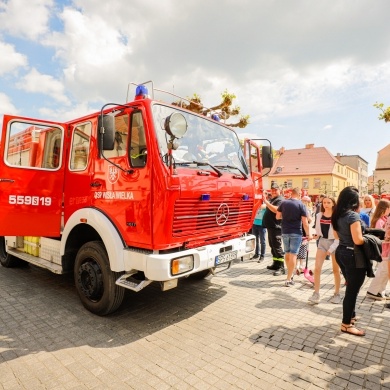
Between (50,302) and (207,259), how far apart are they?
2.63 meters

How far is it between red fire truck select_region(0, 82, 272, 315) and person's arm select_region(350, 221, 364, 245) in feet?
5.11

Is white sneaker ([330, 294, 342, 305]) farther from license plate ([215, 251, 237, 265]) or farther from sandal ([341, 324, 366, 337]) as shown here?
license plate ([215, 251, 237, 265])

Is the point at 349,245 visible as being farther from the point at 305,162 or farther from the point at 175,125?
the point at 305,162

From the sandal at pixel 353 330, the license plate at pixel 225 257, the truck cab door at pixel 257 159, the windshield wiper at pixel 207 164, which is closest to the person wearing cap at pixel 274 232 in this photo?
the truck cab door at pixel 257 159

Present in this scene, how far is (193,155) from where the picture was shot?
3795 mm

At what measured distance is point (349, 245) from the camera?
344 centimetres

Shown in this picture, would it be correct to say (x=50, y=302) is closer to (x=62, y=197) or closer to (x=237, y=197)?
(x=62, y=197)

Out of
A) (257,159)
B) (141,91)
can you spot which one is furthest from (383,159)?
(141,91)

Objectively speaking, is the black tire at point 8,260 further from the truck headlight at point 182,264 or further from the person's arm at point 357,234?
the person's arm at point 357,234

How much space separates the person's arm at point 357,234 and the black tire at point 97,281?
2959 millimetres

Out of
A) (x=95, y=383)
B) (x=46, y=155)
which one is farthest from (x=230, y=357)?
(x=46, y=155)

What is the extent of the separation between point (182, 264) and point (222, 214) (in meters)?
1.03

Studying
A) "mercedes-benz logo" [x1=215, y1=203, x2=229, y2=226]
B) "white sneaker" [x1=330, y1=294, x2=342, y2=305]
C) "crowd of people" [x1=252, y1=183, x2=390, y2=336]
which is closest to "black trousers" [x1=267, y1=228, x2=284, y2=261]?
"crowd of people" [x1=252, y1=183, x2=390, y2=336]

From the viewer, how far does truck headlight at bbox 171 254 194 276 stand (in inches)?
128
